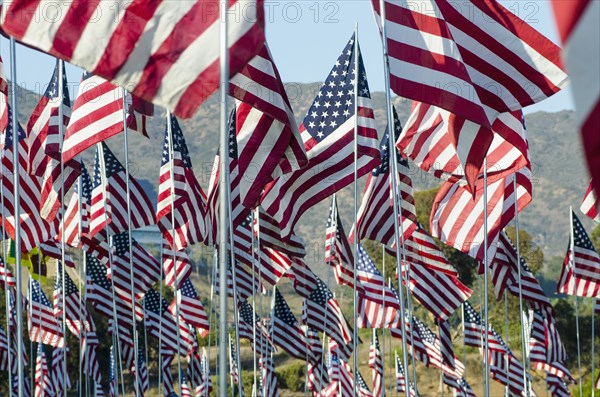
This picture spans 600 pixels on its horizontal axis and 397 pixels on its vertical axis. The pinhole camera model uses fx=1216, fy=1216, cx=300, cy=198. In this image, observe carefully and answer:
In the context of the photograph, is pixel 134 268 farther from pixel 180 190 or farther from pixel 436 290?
pixel 180 190

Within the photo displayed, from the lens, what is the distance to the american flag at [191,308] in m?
28.8

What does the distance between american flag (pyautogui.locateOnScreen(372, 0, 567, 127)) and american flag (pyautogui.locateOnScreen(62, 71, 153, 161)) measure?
3.87 metres

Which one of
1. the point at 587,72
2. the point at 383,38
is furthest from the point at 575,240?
the point at 587,72

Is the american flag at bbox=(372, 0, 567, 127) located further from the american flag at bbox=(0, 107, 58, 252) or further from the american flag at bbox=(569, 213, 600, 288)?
the american flag at bbox=(569, 213, 600, 288)

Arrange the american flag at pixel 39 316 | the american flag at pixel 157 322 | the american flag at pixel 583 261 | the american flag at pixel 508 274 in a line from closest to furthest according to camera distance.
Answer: the american flag at pixel 508 274 → the american flag at pixel 583 261 → the american flag at pixel 39 316 → the american flag at pixel 157 322

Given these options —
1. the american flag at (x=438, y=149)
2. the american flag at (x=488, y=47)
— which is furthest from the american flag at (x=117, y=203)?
the american flag at (x=488, y=47)

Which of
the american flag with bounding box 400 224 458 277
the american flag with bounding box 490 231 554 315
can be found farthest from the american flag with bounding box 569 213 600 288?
the american flag with bounding box 400 224 458 277

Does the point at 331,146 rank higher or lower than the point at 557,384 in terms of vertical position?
lower

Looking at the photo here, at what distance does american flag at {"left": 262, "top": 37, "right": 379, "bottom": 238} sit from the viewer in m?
14.2

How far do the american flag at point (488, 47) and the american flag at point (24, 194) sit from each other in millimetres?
7142

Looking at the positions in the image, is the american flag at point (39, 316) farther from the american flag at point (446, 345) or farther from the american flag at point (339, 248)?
the american flag at point (446, 345)

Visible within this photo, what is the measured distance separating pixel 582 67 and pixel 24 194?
560 inches

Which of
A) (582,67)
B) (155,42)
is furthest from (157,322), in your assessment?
(582,67)

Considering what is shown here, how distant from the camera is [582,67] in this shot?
13.8 feet
